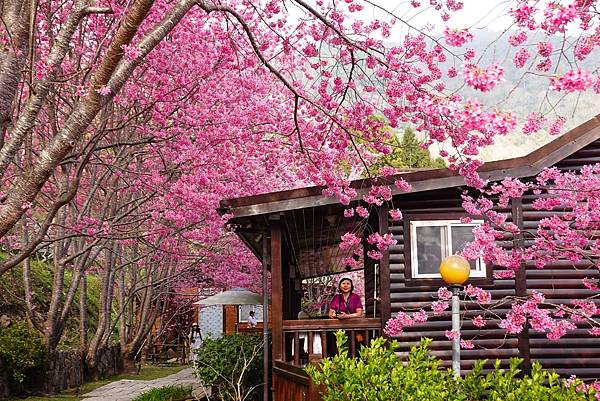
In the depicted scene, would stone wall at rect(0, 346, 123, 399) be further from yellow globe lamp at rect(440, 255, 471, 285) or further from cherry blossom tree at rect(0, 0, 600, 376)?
yellow globe lamp at rect(440, 255, 471, 285)

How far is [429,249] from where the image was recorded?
1064cm

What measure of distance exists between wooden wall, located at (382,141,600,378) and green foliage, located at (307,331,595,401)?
3.56m

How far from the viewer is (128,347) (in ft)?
70.9

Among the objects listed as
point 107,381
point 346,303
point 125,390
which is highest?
point 346,303

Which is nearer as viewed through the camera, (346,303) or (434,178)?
(434,178)

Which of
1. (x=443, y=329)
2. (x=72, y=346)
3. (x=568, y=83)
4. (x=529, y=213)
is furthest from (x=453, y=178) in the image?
(x=72, y=346)

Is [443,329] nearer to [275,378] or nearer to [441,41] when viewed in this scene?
[275,378]

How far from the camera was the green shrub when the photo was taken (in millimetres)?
12758

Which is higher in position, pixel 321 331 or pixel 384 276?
pixel 384 276

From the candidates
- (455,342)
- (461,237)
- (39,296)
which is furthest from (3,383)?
(455,342)

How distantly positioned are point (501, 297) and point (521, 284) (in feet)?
1.19

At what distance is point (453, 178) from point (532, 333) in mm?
2680

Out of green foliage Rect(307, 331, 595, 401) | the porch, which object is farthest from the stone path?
green foliage Rect(307, 331, 595, 401)

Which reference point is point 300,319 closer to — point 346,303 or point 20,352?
point 346,303
